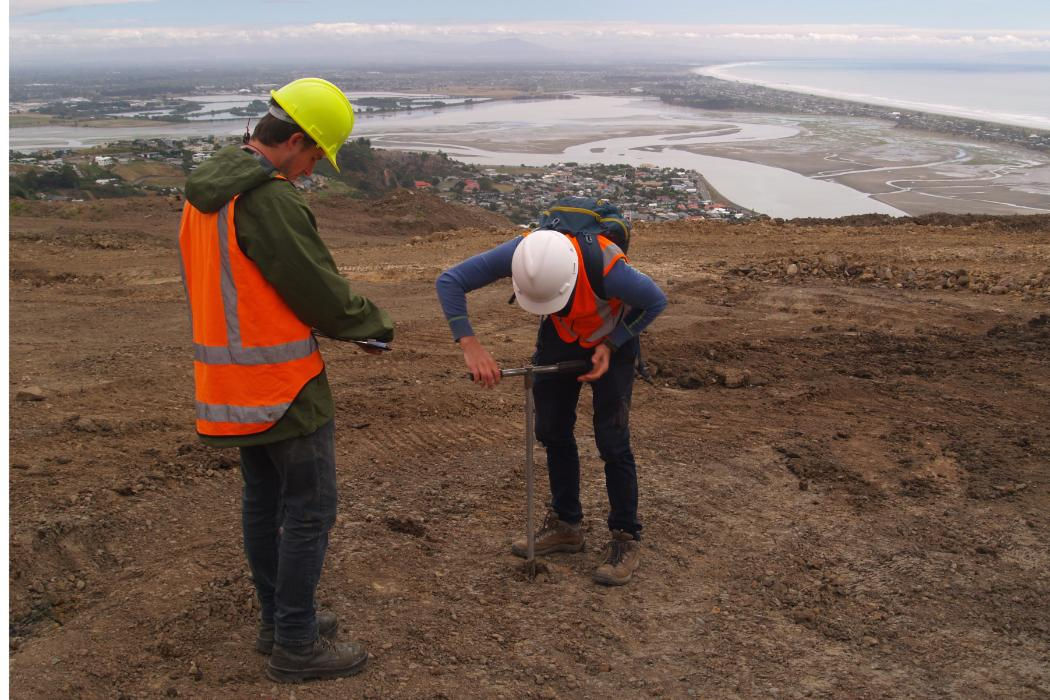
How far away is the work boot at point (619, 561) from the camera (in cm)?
418

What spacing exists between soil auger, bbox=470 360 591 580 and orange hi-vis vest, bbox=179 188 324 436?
3.33ft

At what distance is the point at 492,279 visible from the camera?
3904 millimetres

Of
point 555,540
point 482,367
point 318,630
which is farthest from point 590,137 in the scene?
point 318,630

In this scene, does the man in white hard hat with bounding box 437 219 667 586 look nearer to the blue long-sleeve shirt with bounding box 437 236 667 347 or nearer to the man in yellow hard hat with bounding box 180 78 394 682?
the blue long-sleeve shirt with bounding box 437 236 667 347

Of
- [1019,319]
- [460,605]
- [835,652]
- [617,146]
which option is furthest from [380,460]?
[617,146]

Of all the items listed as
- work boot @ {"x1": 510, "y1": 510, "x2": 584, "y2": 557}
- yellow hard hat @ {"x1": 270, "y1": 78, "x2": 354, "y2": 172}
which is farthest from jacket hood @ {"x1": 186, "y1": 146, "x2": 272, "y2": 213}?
work boot @ {"x1": 510, "y1": 510, "x2": 584, "y2": 557}

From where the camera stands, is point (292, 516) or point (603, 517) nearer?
point (292, 516)

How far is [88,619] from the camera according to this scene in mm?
3773

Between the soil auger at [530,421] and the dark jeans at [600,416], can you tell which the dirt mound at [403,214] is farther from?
the soil auger at [530,421]

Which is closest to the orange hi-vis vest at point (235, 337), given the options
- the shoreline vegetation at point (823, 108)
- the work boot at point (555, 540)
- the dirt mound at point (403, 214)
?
the work boot at point (555, 540)

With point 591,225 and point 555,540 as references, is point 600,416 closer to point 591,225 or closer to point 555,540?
point 555,540

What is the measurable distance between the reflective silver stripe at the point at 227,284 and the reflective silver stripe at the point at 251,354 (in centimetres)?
4

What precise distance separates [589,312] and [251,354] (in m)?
1.53

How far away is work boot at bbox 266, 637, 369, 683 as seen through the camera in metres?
3.35
